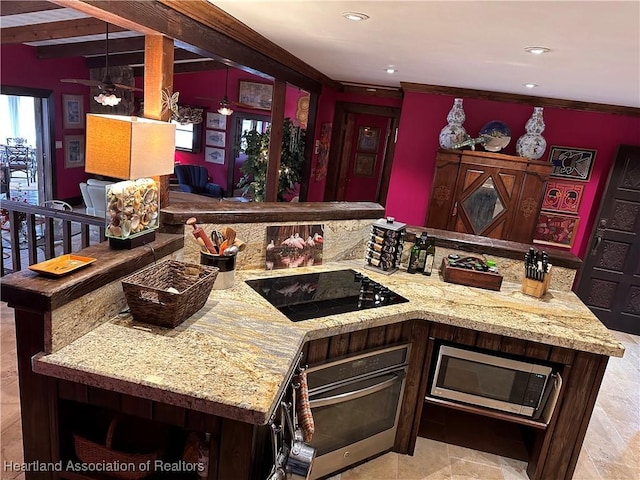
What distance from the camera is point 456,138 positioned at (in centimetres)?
Result: 457

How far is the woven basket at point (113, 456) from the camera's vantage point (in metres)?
1.54

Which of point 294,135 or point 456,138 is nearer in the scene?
point 456,138

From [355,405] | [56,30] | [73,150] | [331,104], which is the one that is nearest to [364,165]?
[331,104]

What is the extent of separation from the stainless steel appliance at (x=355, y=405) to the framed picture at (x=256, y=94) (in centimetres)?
709

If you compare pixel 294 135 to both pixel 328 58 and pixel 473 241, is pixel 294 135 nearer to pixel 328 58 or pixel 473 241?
pixel 328 58

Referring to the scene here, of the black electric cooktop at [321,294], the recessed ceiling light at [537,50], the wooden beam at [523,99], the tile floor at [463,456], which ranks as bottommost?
the tile floor at [463,456]

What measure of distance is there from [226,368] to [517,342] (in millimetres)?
1466

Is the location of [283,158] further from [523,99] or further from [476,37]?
[476,37]

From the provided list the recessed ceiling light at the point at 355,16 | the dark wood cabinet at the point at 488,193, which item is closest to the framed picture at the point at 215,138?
the dark wood cabinet at the point at 488,193

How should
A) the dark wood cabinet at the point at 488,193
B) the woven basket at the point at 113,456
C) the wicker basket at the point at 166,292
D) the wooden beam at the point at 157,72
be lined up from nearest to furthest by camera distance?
1. the woven basket at the point at 113,456
2. the wicker basket at the point at 166,292
3. the wooden beam at the point at 157,72
4. the dark wood cabinet at the point at 488,193

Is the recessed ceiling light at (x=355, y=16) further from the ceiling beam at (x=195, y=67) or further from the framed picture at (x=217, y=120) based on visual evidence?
the framed picture at (x=217, y=120)

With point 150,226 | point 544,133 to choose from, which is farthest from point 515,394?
point 544,133

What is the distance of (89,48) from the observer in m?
6.22

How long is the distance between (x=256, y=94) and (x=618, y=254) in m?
6.53
